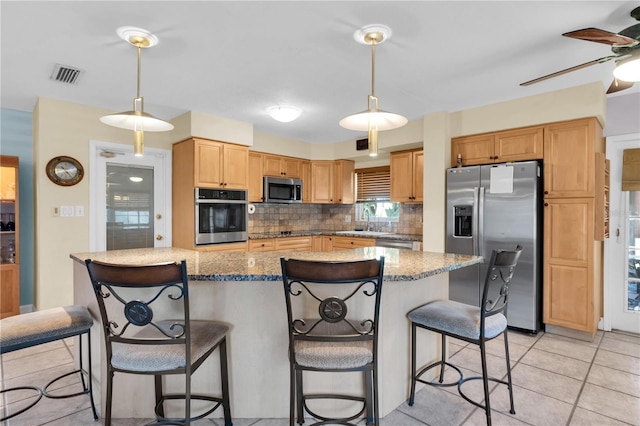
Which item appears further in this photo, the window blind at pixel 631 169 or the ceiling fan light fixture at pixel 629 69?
the window blind at pixel 631 169

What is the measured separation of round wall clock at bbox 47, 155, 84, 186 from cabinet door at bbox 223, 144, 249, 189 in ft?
5.15

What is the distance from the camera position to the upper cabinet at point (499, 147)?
348cm

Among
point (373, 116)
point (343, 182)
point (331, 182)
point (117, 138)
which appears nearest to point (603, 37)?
point (373, 116)

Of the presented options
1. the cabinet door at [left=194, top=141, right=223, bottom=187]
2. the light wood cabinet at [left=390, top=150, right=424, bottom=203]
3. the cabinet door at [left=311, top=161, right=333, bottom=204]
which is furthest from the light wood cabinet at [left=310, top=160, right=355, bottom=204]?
the cabinet door at [left=194, top=141, right=223, bottom=187]

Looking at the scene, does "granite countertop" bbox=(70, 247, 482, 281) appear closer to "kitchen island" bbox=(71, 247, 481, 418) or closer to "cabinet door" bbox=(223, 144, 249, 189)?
"kitchen island" bbox=(71, 247, 481, 418)

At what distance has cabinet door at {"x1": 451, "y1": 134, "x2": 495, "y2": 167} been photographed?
379 cm

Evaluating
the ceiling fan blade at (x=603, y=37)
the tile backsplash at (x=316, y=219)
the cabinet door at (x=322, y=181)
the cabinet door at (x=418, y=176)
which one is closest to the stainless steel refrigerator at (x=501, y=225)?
the cabinet door at (x=418, y=176)

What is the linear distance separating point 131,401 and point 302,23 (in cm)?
253

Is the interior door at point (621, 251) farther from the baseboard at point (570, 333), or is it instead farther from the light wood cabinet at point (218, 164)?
the light wood cabinet at point (218, 164)

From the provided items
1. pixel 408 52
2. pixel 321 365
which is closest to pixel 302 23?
pixel 408 52

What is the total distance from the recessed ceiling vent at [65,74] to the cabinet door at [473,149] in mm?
3894

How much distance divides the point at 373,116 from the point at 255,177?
3192mm

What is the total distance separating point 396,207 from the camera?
17.7 feet

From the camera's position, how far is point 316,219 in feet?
20.7
